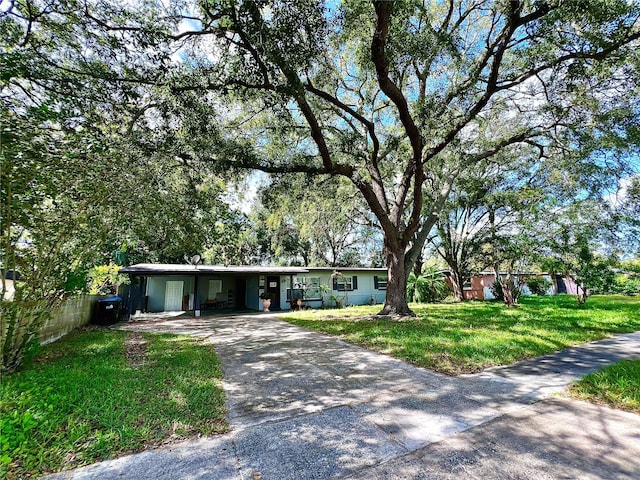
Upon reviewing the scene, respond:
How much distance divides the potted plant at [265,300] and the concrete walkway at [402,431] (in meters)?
11.4

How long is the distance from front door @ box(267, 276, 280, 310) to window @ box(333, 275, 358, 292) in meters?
3.82

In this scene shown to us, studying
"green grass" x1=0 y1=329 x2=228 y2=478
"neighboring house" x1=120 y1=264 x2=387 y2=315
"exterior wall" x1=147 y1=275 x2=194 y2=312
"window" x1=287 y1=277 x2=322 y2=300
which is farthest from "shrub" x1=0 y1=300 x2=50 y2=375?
"window" x1=287 y1=277 x2=322 y2=300

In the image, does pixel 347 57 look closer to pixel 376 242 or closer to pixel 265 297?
pixel 265 297

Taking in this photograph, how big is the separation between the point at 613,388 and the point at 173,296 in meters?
17.1

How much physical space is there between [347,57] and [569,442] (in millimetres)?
10455

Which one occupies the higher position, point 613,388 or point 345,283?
point 345,283

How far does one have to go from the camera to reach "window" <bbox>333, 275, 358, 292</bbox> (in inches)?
750

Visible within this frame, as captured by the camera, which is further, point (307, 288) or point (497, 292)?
point (497, 292)

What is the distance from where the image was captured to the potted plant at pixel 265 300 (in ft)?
52.8

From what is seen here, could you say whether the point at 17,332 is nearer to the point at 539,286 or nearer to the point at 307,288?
the point at 307,288

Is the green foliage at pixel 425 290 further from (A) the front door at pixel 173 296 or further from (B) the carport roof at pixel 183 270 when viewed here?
(A) the front door at pixel 173 296

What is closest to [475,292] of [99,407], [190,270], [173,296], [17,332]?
[190,270]

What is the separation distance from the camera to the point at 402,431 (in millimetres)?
Answer: 2811

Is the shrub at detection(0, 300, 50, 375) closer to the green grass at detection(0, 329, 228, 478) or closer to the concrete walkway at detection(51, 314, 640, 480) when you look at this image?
the green grass at detection(0, 329, 228, 478)
